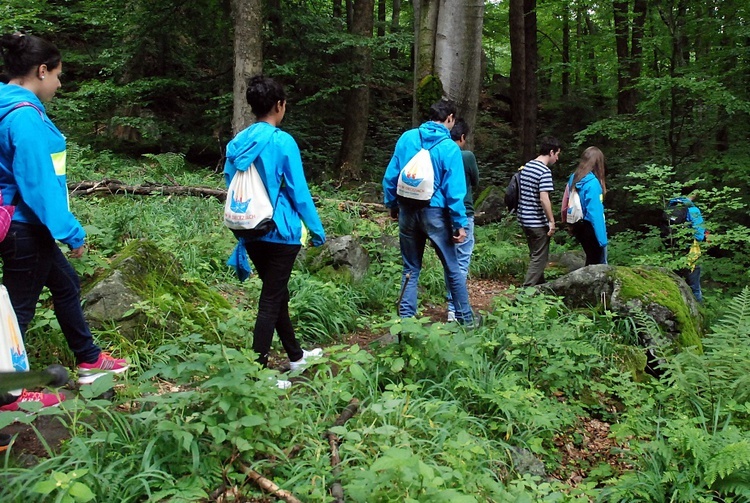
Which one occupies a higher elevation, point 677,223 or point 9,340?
point 677,223

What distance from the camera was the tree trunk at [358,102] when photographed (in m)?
12.4

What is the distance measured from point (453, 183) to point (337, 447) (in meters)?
2.49

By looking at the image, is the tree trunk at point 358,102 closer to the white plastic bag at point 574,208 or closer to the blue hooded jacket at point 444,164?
the white plastic bag at point 574,208

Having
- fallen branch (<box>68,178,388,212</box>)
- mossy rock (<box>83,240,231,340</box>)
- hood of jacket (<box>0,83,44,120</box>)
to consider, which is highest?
hood of jacket (<box>0,83,44,120</box>)

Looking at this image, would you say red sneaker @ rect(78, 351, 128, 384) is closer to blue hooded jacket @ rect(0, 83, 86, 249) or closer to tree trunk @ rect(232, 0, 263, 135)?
blue hooded jacket @ rect(0, 83, 86, 249)

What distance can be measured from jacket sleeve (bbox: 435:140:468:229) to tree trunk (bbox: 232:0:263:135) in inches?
264

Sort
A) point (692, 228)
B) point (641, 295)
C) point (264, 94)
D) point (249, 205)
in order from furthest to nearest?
point (692, 228) < point (641, 295) < point (264, 94) < point (249, 205)

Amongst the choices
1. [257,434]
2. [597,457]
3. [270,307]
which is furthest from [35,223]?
[597,457]

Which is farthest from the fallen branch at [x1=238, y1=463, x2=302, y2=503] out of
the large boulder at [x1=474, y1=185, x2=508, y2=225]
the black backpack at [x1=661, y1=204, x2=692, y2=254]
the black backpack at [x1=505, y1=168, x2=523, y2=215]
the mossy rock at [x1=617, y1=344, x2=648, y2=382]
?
the large boulder at [x1=474, y1=185, x2=508, y2=225]

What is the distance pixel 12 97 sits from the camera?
2889 millimetres

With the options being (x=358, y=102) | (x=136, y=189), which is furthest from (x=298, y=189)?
(x=358, y=102)

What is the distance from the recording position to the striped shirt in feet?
20.9

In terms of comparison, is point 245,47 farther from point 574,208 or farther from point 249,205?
point 249,205

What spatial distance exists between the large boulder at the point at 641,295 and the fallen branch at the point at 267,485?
12.1ft
